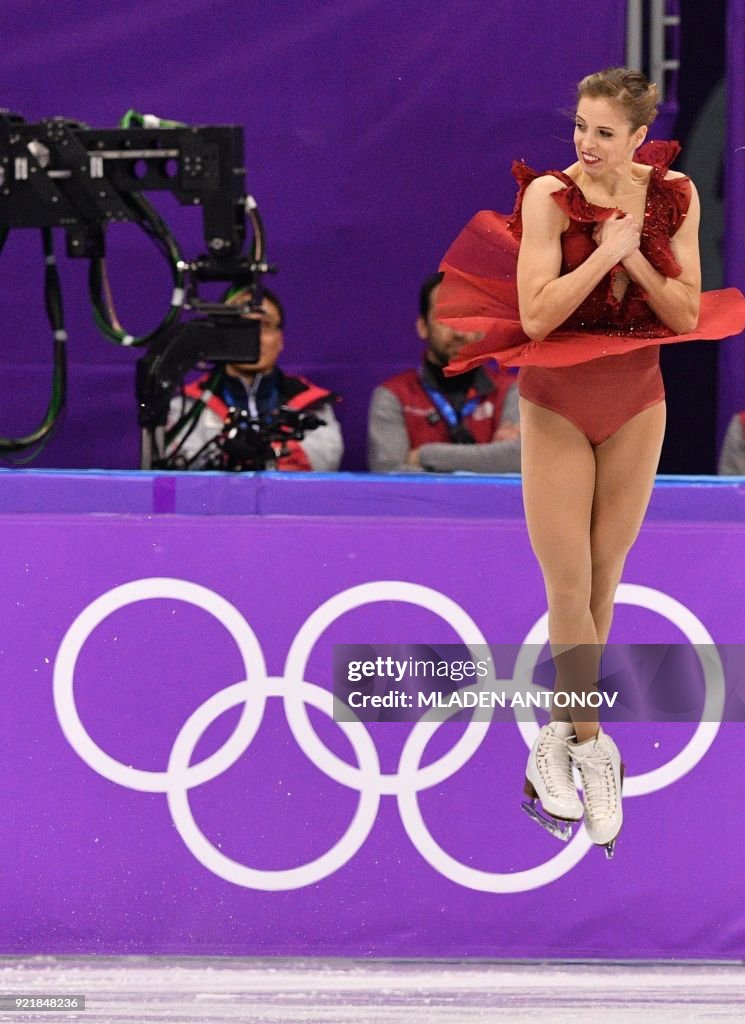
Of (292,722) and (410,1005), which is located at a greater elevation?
(292,722)

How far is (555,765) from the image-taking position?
3471mm

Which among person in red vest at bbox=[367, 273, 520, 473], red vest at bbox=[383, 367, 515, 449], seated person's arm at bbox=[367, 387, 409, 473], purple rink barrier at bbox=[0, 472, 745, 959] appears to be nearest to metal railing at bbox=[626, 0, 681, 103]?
person in red vest at bbox=[367, 273, 520, 473]

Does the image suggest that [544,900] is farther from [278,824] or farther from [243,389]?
[243,389]

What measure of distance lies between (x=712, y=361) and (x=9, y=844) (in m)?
3.50

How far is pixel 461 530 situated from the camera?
4.66m

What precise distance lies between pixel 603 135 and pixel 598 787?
1429mm

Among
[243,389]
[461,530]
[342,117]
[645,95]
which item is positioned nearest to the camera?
[645,95]

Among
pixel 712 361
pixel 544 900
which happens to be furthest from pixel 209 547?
pixel 712 361

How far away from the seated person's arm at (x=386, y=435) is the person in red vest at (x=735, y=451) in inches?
45.7

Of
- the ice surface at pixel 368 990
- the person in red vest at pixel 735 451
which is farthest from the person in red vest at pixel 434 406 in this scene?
the ice surface at pixel 368 990

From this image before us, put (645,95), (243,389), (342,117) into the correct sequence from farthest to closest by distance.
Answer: (342,117)
(243,389)
(645,95)

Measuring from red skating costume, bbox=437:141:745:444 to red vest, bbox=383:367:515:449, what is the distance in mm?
2527

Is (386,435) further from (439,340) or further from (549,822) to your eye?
(549,822)

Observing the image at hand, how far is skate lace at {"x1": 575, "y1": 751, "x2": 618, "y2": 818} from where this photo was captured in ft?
11.3
